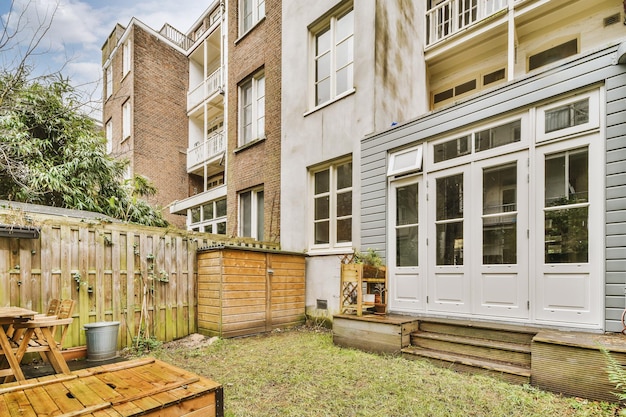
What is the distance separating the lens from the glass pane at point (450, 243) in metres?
4.70

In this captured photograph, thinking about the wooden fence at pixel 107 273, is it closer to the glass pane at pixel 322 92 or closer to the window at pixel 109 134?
the glass pane at pixel 322 92

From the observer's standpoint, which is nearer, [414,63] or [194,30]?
[414,63]

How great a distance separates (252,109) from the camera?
9.38 m

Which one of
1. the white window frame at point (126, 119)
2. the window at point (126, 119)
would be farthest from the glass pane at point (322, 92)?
the window at point (126, 119)

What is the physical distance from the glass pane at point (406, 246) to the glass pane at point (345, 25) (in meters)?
4.36

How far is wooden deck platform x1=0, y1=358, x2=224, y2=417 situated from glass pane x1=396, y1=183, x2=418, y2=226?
4.00 metres

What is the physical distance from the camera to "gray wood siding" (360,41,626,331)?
3.41 metres

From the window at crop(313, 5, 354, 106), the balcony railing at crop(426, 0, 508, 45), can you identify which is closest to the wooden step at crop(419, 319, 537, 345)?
the window at crop(313, 5, 354, 106)

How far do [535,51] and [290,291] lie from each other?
7.63 m

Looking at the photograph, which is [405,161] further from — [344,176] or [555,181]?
[555,181]

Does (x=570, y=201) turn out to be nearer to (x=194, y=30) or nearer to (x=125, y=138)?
(x=125, y=138)

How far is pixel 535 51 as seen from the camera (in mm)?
7395

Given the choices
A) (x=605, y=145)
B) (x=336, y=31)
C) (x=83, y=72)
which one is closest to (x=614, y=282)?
(x=605, y=145)

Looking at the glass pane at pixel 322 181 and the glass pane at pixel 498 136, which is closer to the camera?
the glass pane at pixel 498 136
